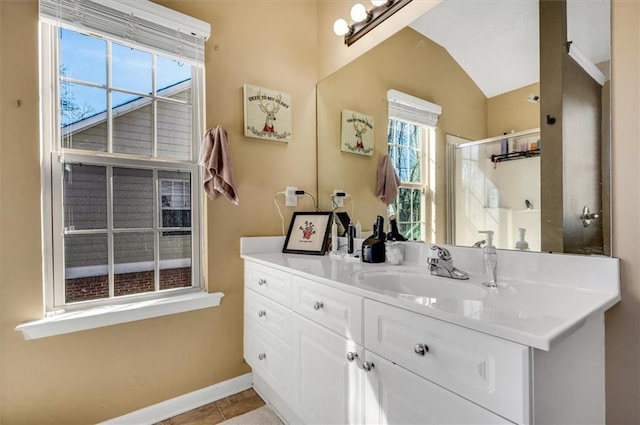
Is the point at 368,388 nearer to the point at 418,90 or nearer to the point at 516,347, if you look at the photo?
the point at 516,347

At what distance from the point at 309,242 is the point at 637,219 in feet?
4.65

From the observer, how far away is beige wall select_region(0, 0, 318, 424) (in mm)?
1286

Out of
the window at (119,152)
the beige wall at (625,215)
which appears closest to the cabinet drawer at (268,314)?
the window at (119,152)

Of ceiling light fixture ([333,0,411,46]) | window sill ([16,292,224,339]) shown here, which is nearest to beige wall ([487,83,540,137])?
ceiling light fixture ([333,0,411,46])

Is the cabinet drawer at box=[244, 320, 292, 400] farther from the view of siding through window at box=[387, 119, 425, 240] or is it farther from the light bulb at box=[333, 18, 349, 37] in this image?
the light bulb at box=[333, 18, 349, 37]

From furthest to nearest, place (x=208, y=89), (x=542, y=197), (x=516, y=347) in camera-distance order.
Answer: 1. (x=208, y=89)
2. (x=542, y=197)
3. (x=516, y=347)

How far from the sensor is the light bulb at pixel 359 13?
1732 mm

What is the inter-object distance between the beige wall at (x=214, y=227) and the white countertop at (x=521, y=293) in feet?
0.32

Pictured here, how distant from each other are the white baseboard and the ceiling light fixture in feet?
7.14

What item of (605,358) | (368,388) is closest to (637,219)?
(605,358)

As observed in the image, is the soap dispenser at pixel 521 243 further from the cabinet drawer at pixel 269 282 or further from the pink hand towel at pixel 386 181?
the cabinet drawer at pixel 269 282

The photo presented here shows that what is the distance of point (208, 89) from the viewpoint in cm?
A: 175

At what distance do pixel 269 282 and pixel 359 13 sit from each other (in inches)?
62.2

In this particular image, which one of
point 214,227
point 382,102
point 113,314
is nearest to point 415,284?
point 382,102
